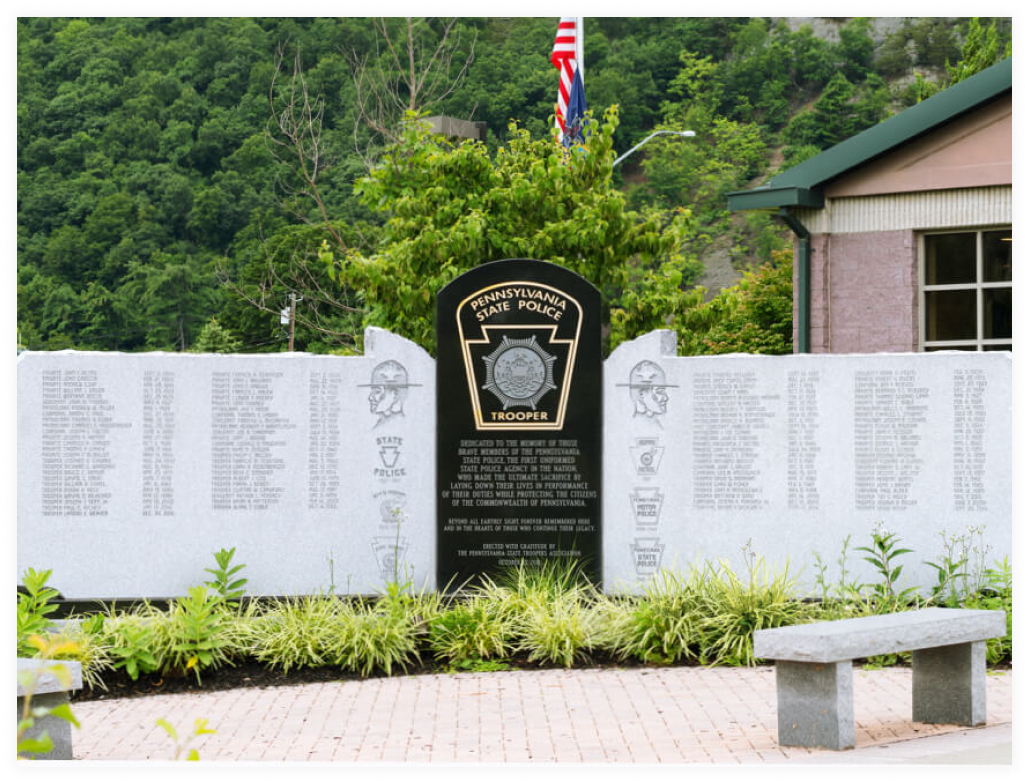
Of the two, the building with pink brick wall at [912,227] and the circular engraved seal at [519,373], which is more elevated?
the building with pink brick wall at [912,227]

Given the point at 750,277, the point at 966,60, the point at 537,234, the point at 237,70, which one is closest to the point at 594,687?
the point at 537,234

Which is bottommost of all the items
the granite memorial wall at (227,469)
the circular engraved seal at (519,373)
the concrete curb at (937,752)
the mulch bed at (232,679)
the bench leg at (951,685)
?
the mulch bed at (232,679)

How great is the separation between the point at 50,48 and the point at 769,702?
62474mm

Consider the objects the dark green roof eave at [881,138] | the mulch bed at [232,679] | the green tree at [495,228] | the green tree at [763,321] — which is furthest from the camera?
the green tree at [763,321]

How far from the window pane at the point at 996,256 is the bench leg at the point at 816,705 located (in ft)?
26.4

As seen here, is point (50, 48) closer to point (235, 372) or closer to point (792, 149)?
point (792, 149)

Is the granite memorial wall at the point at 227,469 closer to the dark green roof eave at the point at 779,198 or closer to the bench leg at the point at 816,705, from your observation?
the bench leg at the point at 816,705

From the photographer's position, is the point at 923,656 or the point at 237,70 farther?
the point at 237,70

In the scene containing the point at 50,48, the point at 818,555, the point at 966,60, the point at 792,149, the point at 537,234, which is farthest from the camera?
the point at 792,149

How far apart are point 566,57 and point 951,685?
1386cm

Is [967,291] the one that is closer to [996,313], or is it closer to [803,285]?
[996,313]

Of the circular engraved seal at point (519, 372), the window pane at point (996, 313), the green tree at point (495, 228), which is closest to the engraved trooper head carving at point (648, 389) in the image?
the circular engraved seal at point (519, 372)

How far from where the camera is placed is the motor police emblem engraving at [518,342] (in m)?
9.40

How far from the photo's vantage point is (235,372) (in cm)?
951
